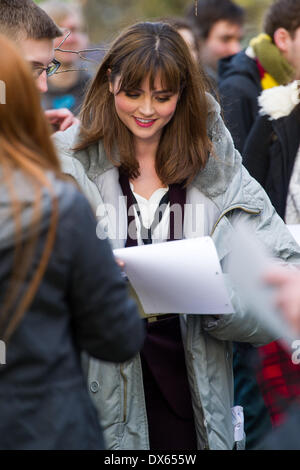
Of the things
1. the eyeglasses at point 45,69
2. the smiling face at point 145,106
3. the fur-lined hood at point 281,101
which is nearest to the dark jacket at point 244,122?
the fur-lined hood at point 281,101

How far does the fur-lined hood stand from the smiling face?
Result: 940mm

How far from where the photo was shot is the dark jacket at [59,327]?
1.63 meters

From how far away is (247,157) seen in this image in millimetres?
3674

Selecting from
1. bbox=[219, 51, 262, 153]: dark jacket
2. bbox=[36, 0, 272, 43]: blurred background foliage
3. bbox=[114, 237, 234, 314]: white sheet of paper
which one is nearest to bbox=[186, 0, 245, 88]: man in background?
bbox=[219, 51, 262, 153]: dark jacket

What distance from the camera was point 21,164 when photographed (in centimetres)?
166

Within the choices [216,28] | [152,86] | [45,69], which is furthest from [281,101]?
[216,28]

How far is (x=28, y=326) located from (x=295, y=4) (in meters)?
3.18

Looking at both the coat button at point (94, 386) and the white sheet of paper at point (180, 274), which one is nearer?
the white sheet of paper at point (180, 274)

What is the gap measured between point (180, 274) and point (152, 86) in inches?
30.2

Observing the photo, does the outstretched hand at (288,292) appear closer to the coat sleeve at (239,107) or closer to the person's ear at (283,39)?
the coat sleeve at (239,107)

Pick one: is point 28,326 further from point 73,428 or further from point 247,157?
point 247,157
